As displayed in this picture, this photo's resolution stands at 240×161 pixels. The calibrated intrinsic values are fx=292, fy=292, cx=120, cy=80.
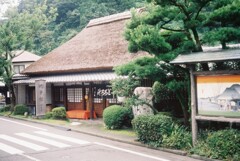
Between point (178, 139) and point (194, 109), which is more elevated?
point (194, 109)

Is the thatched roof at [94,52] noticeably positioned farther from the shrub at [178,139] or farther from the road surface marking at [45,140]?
the shrub at [178,139]

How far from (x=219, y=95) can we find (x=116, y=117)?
6491 millimetres

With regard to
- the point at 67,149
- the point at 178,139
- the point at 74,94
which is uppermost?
the point at 74,94

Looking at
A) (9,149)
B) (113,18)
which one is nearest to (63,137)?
(9,149)

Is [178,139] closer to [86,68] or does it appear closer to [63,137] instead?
[63,137]

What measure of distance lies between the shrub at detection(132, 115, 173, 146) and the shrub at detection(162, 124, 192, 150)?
0.23 meters

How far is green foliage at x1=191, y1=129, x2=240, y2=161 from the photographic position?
29.1ft

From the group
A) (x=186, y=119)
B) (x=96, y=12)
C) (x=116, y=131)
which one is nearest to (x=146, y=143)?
(x=186, y=119)

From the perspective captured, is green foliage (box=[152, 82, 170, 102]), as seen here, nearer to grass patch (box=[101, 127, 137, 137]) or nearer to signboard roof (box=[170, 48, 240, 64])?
grass patch (box=[101, 127, 137, 137])

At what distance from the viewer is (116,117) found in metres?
14.9

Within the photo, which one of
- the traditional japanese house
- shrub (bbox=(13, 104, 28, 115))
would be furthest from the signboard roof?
shrub (bbox=(13, 104, 28, 115))

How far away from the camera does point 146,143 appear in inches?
453

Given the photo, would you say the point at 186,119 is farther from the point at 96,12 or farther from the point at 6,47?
the point at 96,12

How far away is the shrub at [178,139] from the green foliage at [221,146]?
64 cm
